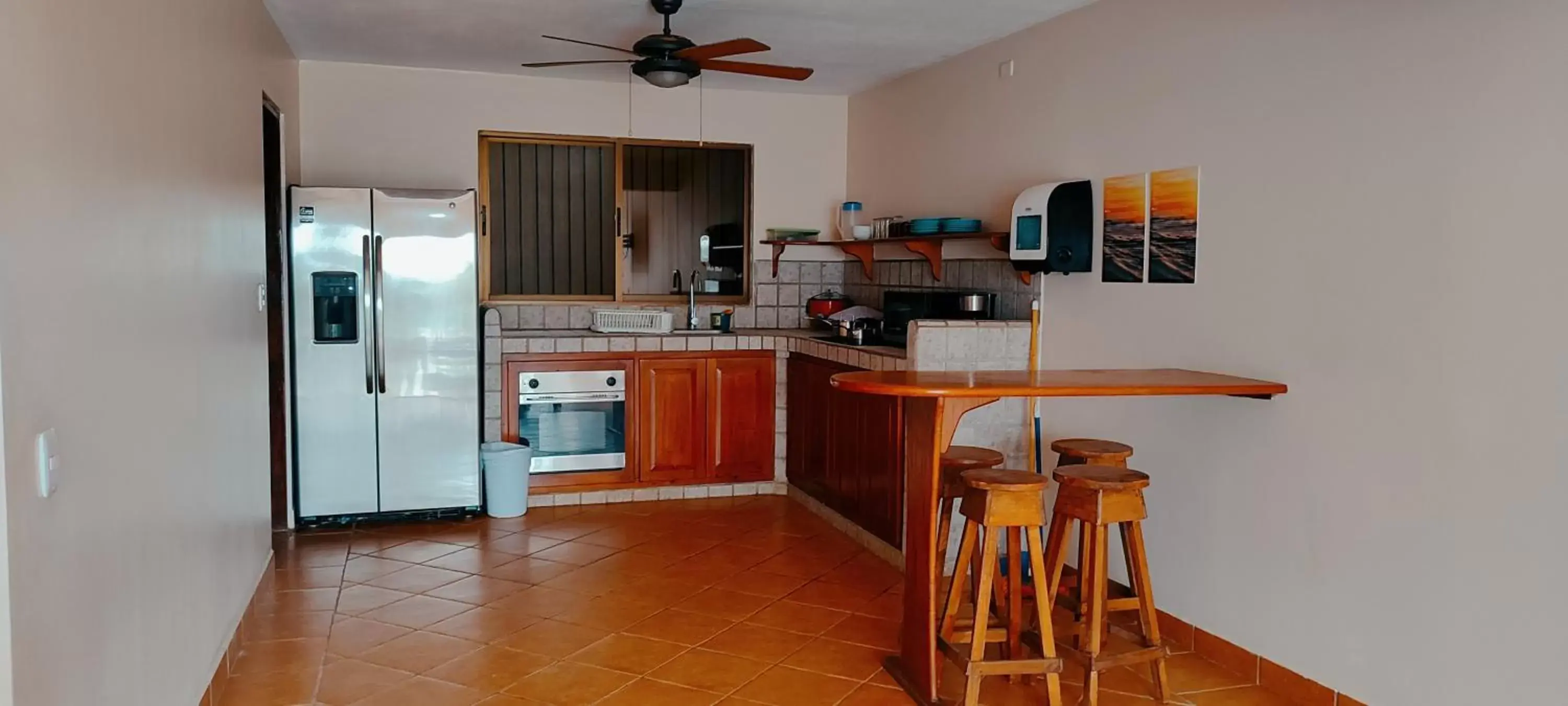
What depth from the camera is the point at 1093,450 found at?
346 cm

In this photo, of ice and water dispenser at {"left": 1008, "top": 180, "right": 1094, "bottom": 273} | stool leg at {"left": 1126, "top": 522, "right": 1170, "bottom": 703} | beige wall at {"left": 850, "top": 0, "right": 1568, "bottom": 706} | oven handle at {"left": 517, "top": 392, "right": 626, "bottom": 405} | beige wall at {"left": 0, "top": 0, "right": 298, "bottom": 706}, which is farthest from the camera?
oven handle at {"left": 517, "top": 392, "right": 626, "bottom": 405}

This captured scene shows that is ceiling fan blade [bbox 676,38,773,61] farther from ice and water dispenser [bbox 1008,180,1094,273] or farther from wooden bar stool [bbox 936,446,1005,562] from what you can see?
wooden bar stool [bbox 936,446,1005,562]

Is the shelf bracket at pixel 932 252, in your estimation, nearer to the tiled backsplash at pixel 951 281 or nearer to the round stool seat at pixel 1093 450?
the tiled backsplash at pixel 951 281

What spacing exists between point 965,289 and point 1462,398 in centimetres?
260

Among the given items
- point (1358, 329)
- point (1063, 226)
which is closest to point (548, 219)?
point (1063, 226)

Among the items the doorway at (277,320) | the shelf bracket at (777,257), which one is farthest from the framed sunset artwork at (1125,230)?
the doorway at (277,320)

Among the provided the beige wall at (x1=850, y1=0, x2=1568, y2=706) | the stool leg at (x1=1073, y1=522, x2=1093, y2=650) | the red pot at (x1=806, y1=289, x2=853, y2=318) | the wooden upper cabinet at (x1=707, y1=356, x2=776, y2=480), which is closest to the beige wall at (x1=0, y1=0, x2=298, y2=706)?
the stool leg at (x1=1073, y1=522, x2=1093, y2=650)

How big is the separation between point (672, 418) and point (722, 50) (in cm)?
228

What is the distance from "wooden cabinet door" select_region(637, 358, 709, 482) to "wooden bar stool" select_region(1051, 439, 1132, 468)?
102 inches

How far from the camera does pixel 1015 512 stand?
119 inches

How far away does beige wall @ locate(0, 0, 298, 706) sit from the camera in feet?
5.52

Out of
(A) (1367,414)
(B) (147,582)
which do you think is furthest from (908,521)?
(B) (147,582)

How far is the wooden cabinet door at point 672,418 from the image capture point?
5730 millimetres

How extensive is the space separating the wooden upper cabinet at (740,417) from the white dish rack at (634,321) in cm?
33
